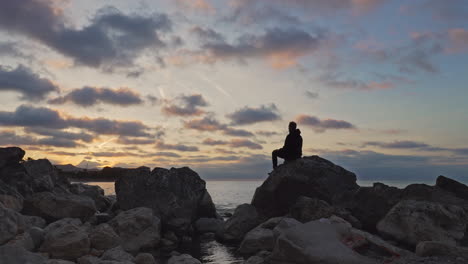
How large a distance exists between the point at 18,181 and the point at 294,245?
53.4ft

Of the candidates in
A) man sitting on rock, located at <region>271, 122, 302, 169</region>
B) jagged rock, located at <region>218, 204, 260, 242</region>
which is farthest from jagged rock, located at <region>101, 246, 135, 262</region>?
man sitting on rock, located at <region>271, 122, 302, 169</region>

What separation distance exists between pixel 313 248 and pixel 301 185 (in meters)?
7.15

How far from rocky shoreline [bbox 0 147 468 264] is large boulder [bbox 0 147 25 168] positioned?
2.2 inches

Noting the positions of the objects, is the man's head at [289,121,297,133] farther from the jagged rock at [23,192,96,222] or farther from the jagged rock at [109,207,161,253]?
the jagged rock at [23,192,96,222]

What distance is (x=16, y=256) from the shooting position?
36.8 feet

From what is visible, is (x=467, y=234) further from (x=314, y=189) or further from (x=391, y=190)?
(x=314, y=189)

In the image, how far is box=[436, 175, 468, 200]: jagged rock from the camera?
19047 millimetres

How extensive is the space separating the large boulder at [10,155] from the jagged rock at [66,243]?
11.0 meters

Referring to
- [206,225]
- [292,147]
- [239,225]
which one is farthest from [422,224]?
[206,225]

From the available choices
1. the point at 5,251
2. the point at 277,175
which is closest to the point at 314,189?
the point at 277,175

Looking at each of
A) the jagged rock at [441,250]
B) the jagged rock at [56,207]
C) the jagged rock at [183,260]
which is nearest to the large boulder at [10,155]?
the jagged rock at [56,207]

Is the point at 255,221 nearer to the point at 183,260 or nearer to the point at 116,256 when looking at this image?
the point at 183,260

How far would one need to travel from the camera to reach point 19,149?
79.0 feet

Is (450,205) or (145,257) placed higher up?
(450,205)
